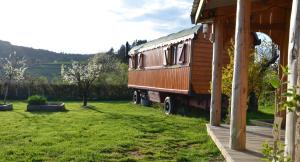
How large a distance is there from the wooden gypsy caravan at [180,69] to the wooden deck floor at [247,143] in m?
6.03

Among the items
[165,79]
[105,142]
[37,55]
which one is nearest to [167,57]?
[165,79]

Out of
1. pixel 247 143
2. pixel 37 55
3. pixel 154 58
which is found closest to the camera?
pixel 247 143

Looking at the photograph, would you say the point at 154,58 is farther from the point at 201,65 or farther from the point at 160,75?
the point at 201,65

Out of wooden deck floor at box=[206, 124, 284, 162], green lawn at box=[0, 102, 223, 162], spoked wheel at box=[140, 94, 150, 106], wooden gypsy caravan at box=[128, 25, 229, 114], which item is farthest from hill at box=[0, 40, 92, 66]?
wooden deck floor at box=[206, 124, 284, 162]

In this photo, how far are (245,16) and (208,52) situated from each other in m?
9.47

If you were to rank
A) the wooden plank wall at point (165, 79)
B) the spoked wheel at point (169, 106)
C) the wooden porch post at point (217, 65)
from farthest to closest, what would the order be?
1. the spoked wheel at point (169, 106)
2. the wooden plank wall at point (165, 79)
3. the wooden porch post at point (217, 65)

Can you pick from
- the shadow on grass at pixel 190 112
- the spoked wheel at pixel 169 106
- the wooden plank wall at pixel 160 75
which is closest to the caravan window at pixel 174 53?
the wooden plank wall at pixel 160 75

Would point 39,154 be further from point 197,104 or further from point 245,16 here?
point 197,104

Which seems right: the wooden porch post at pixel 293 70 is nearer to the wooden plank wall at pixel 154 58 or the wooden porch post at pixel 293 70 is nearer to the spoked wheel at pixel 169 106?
the spoked wheel at pixel 169 106

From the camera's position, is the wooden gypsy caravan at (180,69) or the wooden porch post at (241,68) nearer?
the wooden porch post at (241,68)

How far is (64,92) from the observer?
31828mm

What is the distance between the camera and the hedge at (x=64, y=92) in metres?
31.0

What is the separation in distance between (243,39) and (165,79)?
11.9 m

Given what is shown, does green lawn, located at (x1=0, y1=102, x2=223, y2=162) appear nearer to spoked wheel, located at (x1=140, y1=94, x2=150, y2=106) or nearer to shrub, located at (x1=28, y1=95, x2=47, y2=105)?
shrub, located at (x1=28, y1=95, x2=47, y2=105)
